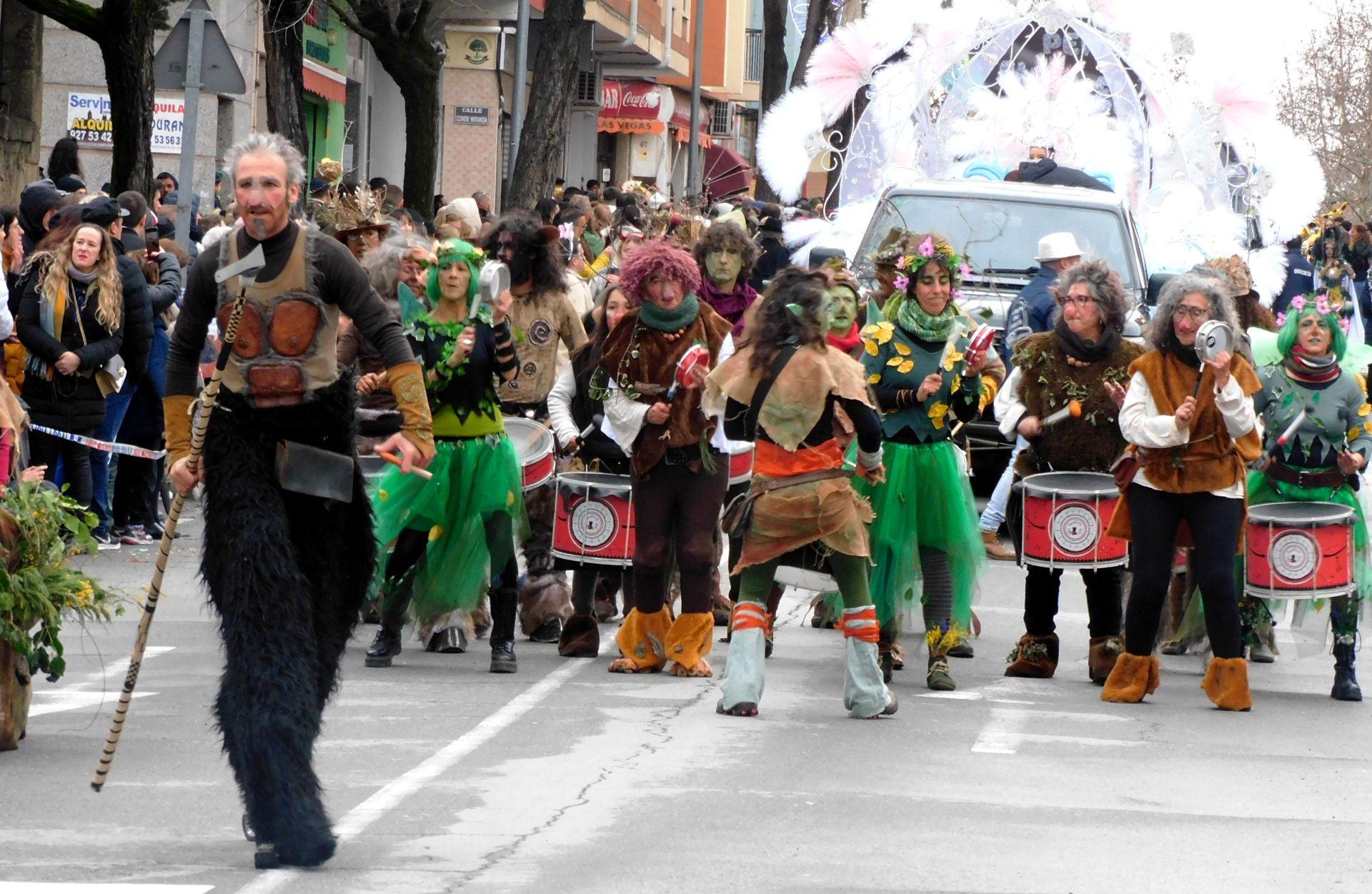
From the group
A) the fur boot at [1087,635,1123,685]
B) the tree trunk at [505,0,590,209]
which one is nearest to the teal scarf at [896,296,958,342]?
the fur boot at [1087,635,1123,685]

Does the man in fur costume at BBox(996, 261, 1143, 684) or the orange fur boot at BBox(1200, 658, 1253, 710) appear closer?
the orange fur boot at BBox(1200, 658, 1253, 710)

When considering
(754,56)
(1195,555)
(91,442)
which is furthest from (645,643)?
(754,56)

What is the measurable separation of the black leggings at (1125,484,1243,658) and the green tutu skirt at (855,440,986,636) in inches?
27.5

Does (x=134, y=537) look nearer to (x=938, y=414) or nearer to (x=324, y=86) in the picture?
(x=938, y=414)

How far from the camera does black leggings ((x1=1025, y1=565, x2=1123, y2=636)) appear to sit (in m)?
10.5

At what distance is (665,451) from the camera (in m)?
10.0

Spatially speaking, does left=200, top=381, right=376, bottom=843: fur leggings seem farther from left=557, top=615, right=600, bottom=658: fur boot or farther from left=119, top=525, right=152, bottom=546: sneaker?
left=119, top=525, right=152, bottom=546: sneaker

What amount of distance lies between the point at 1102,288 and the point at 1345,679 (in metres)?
2.09

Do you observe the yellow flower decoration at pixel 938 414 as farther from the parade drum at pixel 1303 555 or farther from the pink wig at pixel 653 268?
the parade drum at pixel 1303 555

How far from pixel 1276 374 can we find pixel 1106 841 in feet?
13.5

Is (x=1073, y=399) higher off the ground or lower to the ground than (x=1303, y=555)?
higher

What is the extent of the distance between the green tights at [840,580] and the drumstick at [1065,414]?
1706 millimetres

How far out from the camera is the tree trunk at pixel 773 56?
41219 mm

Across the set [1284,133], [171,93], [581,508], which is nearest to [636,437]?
[581,508]
